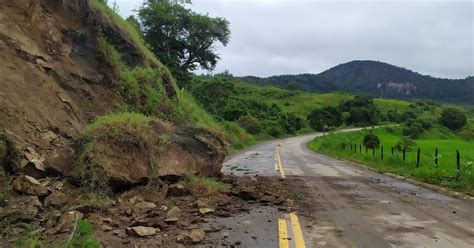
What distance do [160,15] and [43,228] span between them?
122 feet

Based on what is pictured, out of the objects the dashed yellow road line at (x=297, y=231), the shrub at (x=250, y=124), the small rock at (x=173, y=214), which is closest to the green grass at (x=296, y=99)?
the shrub at (x=250, y=124)

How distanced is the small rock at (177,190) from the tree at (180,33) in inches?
1294

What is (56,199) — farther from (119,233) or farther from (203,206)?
(203,206)

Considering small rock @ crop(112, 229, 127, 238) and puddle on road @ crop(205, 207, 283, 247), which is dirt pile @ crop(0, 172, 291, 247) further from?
puddle on road @ crop(205, 207, 283, 247)

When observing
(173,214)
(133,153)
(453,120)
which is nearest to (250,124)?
(453,120)

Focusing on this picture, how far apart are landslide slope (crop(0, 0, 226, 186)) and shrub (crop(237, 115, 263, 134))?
58349 millimetres

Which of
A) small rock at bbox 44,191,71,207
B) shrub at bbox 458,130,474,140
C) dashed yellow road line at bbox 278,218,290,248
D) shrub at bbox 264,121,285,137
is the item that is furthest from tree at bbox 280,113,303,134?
small rock at bbox 44,191,71,207

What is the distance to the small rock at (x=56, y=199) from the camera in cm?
685

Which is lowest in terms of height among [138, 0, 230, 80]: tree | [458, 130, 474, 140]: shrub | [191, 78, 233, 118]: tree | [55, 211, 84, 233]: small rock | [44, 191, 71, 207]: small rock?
[458, 130, 474, 140]: shrub

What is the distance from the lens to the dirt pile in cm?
602

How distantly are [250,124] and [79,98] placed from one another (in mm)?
64490

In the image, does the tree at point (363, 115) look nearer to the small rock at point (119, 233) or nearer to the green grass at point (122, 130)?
the green grass at point (122, 130)

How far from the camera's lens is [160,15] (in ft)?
135

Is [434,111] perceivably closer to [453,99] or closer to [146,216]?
[453,99]
